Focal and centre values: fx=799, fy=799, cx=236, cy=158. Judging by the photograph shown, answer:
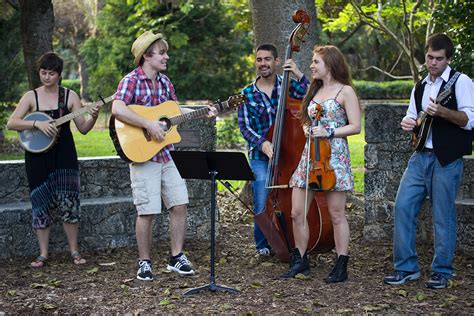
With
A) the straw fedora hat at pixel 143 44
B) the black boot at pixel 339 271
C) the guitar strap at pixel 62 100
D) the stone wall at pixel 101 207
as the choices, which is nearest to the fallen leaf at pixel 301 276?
the black boot at pixel 339 271

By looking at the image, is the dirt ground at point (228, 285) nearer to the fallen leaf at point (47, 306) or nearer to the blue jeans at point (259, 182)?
the fallen leaf at point (47, 306)

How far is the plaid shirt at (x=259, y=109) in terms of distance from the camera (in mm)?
7090

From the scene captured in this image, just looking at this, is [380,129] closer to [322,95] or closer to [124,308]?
[322,95]

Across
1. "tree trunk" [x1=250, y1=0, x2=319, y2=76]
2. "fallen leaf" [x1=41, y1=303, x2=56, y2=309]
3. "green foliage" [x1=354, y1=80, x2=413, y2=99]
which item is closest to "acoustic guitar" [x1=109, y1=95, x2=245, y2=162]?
"fallen leaf" [x1=41, y1=303, x2=56, y2=309]

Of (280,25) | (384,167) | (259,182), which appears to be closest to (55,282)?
(259,182)

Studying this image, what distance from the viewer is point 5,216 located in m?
7.47

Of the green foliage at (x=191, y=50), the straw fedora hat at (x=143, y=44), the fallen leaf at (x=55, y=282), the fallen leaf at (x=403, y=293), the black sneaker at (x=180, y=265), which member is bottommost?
the fallen leaf at (x=403, y=293)

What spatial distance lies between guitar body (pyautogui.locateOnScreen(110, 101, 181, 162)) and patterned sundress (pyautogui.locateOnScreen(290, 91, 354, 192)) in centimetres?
109

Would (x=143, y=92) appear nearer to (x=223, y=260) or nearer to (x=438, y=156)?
(x=223, y=260)

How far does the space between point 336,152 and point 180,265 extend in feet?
5.51

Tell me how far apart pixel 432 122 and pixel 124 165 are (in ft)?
10.9

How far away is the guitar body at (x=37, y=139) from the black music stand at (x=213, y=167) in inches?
54.3

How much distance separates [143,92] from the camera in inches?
259

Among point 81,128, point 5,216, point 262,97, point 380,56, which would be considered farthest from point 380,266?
point 380,56
